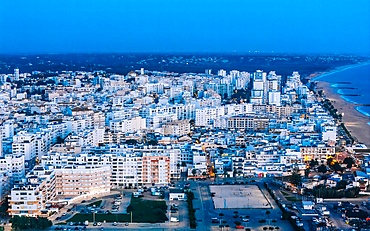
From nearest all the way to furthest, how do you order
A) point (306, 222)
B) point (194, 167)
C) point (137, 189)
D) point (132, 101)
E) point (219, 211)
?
point (306, 222) < point (219, 211) < point (137, 189) < point (194, 167) < point (132, 101)

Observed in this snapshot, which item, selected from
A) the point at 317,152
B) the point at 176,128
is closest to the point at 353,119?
the point at 176,128

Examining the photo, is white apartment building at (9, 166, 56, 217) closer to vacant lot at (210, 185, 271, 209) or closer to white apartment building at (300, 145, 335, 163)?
vacant lot at (210, 185, 271, 209)

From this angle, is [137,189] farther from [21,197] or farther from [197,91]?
[197,91]

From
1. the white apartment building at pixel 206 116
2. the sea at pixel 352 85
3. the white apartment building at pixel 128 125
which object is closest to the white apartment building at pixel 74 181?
the white apartment building at pixel 128 125

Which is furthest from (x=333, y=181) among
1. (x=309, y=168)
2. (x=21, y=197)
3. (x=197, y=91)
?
(x=197, y=91)

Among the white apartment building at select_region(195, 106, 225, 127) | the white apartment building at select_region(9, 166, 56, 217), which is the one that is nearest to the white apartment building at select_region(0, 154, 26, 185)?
the white apartment building at select_region(9, 166, 56, 217)

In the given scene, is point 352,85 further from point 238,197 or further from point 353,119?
point 238,197
